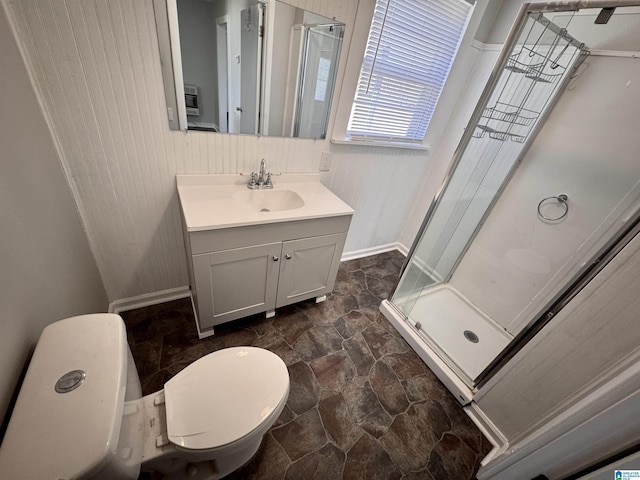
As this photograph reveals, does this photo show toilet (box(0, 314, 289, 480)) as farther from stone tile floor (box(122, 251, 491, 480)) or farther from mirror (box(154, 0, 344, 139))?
mirror (box(154, 0, 344, 139))

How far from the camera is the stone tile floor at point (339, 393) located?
113cm

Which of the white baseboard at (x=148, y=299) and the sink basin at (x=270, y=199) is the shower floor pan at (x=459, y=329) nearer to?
the sink basin at (x=270, y=199)

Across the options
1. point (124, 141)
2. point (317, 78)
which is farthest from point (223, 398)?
point (317, 78)

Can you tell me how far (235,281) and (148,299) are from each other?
748 millimetres

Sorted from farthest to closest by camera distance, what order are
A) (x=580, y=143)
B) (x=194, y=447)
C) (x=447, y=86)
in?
1. (x=447, y=86)
2. (x=580, y=143)
3. (x=194, y=447)

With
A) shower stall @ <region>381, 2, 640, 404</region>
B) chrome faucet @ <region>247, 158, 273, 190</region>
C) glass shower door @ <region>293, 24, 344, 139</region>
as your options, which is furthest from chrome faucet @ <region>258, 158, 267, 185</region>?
shower stall @ <region>381, 2, 640, 404</region>

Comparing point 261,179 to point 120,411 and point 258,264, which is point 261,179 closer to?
point 258,264

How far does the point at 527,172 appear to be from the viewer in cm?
174

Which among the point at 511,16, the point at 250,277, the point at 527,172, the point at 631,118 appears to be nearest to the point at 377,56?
the point at 511,16

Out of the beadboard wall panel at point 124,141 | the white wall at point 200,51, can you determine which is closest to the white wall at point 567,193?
the beadboard wall panel at point 124,141

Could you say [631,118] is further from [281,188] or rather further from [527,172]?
[281,188]

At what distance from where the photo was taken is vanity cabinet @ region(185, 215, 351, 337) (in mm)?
1203

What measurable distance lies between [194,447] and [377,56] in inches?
84.9

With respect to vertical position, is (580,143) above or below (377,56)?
below
